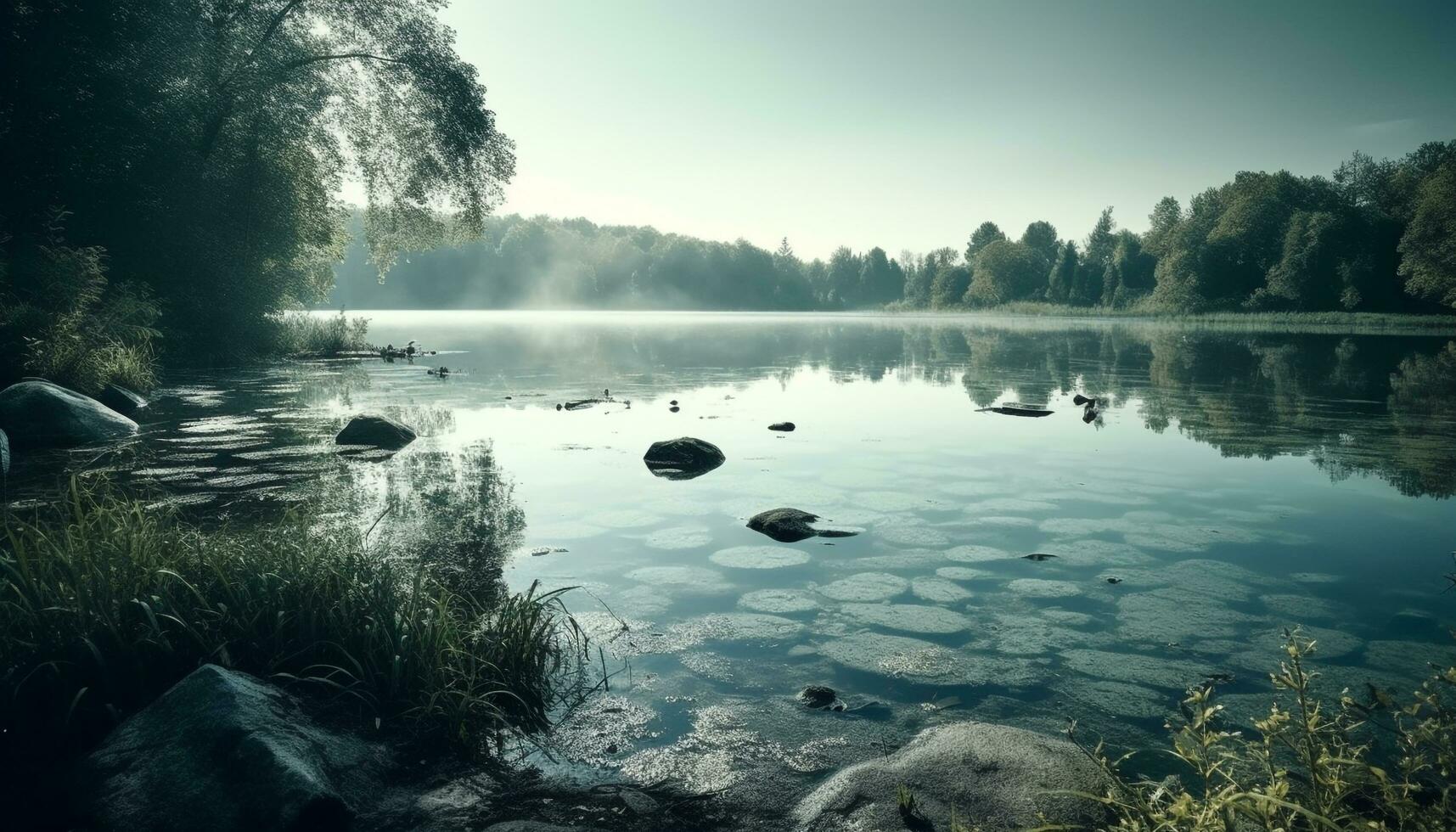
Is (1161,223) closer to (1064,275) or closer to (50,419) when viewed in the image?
(1064,275)

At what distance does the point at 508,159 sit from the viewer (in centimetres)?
2139

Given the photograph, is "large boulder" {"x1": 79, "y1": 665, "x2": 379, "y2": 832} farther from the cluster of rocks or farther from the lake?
the cluster of rocks

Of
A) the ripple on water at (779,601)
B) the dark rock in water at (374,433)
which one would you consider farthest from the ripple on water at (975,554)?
the dark rock in water at (374,433)

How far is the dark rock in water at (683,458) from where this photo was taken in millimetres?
9992

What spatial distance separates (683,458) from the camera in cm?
1016

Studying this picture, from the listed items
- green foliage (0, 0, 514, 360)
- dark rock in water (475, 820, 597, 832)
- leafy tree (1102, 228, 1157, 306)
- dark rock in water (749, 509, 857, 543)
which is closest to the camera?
dark rock in water (475, 820, 597, 832)

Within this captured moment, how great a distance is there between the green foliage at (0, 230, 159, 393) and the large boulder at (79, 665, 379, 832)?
13.3 metres

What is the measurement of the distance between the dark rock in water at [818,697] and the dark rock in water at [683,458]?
5739 mm

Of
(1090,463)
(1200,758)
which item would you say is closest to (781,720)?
(1200,758)

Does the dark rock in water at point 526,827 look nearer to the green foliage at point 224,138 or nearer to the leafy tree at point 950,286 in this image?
the green foliage at point 224,138

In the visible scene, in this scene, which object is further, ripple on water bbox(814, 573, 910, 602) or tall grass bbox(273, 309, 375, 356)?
tall grass bbox(273, 309, 375, 356)

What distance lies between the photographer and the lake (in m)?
4.09

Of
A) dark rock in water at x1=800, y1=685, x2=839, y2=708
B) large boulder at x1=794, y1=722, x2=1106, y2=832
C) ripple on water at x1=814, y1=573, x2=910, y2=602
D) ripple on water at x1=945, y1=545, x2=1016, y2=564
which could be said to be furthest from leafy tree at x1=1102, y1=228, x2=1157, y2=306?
large boulder at x1=794, y1=722, x2=1106, y2=832

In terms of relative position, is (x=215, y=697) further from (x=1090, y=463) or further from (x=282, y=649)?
(x=1090, y=463)
